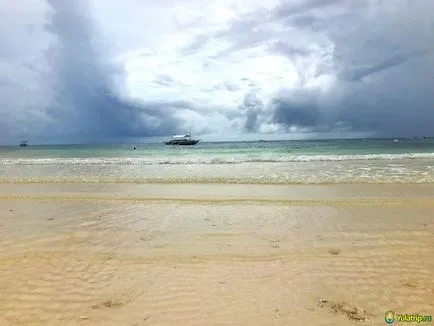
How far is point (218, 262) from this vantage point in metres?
6.73

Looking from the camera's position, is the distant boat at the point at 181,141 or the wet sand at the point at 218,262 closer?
the wet sand at the point at 218,262

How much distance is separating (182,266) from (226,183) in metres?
11.9

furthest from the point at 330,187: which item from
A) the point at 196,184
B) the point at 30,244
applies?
the point at 30,244

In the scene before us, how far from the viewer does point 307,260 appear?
6707 millimetres

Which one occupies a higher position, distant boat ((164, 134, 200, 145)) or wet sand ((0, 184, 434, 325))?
distant boat ((164, 134, 200, 145))

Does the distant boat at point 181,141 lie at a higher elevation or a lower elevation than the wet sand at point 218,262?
higher

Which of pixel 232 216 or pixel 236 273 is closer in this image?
pixel 236 273

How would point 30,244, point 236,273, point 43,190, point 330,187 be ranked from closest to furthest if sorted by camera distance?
point 236,273
point 30,244
point 330,187
point 43,190

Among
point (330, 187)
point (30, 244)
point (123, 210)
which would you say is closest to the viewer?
point (30, 244)

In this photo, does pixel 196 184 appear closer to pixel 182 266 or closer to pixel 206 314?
pixel 182 266

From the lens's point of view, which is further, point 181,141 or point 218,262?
point 181,141

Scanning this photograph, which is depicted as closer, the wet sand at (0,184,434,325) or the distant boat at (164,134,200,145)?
the wet sand at (0,184,434,325)

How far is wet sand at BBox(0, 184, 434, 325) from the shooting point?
15.7ft

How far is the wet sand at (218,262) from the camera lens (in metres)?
4.78
